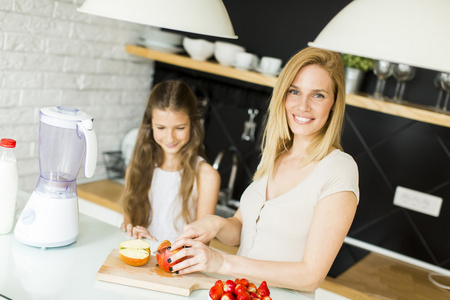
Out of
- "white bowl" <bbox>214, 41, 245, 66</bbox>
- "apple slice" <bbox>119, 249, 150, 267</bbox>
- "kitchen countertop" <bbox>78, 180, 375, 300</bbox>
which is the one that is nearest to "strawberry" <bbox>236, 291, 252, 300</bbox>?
"apple slice" <bbox>119, 249, 150, 267</bbox>

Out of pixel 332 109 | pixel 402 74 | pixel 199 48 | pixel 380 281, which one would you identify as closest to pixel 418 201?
pixel 380 281

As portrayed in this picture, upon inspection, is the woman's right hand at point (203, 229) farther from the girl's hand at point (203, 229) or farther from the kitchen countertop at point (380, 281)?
the kitchen countertop at point (380, 281)

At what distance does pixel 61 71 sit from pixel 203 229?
137 cm

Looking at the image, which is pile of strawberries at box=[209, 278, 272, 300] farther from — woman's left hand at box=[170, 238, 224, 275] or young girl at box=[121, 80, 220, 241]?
young girl at box=[121, 80, 220, 241]

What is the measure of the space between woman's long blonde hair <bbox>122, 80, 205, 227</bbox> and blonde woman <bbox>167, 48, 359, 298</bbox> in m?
0.40

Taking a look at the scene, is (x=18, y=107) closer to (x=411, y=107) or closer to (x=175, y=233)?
(x=175, y=233)

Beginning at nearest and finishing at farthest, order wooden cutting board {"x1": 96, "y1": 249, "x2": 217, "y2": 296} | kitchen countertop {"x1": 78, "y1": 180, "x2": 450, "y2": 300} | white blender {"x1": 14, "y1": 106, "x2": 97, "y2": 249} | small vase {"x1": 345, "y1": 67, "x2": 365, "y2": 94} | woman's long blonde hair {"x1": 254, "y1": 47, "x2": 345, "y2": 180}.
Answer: wooden cutting board {"x1": 96, "y1": 249, "x2": 217, "y2": 296}
white blender {"x1": 14, "y1": 106, "x2": 97, "y2": 249}
woman's long blonde hair {"x1": 254, "y1": 47, "x2": 345, "y2": 180}
kitchen countertop {"x1": 78, "y1": 180, "x2": 450, "y2": 300}
small vase {"x1": 345, "y1": 67, "x2": 365, "y2": 94}

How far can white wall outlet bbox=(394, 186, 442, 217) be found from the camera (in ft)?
8.05

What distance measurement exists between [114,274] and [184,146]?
89 centimetres

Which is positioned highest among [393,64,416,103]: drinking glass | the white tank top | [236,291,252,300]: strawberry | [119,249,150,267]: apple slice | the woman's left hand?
[393,64,416,103]: drinking glass

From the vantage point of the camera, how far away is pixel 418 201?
249 cm

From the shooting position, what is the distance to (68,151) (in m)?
1.49

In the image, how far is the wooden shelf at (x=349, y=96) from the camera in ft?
7.22

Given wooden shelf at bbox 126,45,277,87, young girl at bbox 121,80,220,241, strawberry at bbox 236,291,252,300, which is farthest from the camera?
wooden shelf at bbox 126,45,277,87
